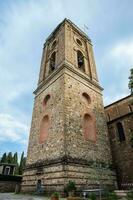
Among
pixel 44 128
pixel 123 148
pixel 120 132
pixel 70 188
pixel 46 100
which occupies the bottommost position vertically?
pixel 70 188

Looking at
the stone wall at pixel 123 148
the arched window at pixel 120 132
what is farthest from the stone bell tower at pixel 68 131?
the arched window at pixel 120 132

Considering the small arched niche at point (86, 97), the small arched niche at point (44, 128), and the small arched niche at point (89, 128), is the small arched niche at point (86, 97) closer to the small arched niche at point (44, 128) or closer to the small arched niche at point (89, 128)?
the small arched niche at point (89, 128)

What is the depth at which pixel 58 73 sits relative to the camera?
17.3 meters

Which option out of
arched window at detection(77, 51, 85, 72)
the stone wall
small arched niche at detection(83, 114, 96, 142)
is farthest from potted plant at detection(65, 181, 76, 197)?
arched window at detection(77, 51, 85, 72)

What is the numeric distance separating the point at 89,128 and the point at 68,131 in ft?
12.2

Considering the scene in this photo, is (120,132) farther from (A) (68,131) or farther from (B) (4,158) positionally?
(B) (4,158)

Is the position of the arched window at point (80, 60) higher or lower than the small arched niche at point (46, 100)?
higher

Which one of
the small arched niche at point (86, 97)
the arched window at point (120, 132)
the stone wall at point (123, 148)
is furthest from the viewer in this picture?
the small arched niche at point (86, 97)

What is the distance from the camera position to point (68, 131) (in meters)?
12.7

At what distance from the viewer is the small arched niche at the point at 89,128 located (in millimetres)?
14782

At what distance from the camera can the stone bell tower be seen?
11.7 metres

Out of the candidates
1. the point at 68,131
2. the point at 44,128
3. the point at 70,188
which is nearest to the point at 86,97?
the point at 44,128

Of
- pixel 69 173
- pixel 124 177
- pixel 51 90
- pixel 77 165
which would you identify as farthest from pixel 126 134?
pixel 51 90

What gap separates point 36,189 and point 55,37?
20.6 m
